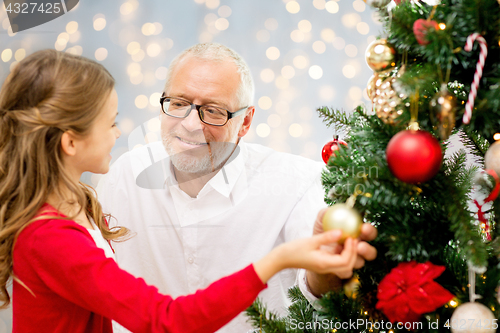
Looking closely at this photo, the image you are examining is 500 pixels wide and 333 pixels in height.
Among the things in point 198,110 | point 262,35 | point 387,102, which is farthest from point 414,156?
point 262,35

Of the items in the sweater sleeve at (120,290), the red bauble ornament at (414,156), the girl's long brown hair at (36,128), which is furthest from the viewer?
the girl's long brown hair at (36,128)

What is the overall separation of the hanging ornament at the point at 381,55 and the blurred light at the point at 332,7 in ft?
3.71

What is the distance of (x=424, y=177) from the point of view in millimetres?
511

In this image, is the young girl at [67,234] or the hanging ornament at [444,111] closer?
the hanging ornament at [444,111]

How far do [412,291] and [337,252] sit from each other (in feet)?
0.41

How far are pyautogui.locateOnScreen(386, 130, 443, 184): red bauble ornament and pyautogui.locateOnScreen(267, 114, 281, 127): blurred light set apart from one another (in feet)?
3.97

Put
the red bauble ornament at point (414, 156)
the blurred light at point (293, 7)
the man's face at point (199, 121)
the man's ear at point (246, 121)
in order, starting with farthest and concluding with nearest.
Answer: the blurred light at point (293, 7), the man's ear at point (246, 121), the man's face at point (199, 121), the red bauble ornament at point (414, 156)

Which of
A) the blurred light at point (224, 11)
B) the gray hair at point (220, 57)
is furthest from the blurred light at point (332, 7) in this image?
the gray hair at point (220, 57)

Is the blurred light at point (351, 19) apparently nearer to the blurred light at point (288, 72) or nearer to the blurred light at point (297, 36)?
the blurred light at point (297, 36)

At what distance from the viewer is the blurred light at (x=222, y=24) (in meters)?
1.67

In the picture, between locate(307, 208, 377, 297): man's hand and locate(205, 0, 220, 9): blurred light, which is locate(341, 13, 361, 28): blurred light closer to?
locate(205, 0, 220, 9): blurred light

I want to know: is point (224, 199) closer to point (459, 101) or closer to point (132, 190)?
point (132, 190)

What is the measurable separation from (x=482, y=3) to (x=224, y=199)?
0.98 metres

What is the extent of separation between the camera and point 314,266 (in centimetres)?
56
